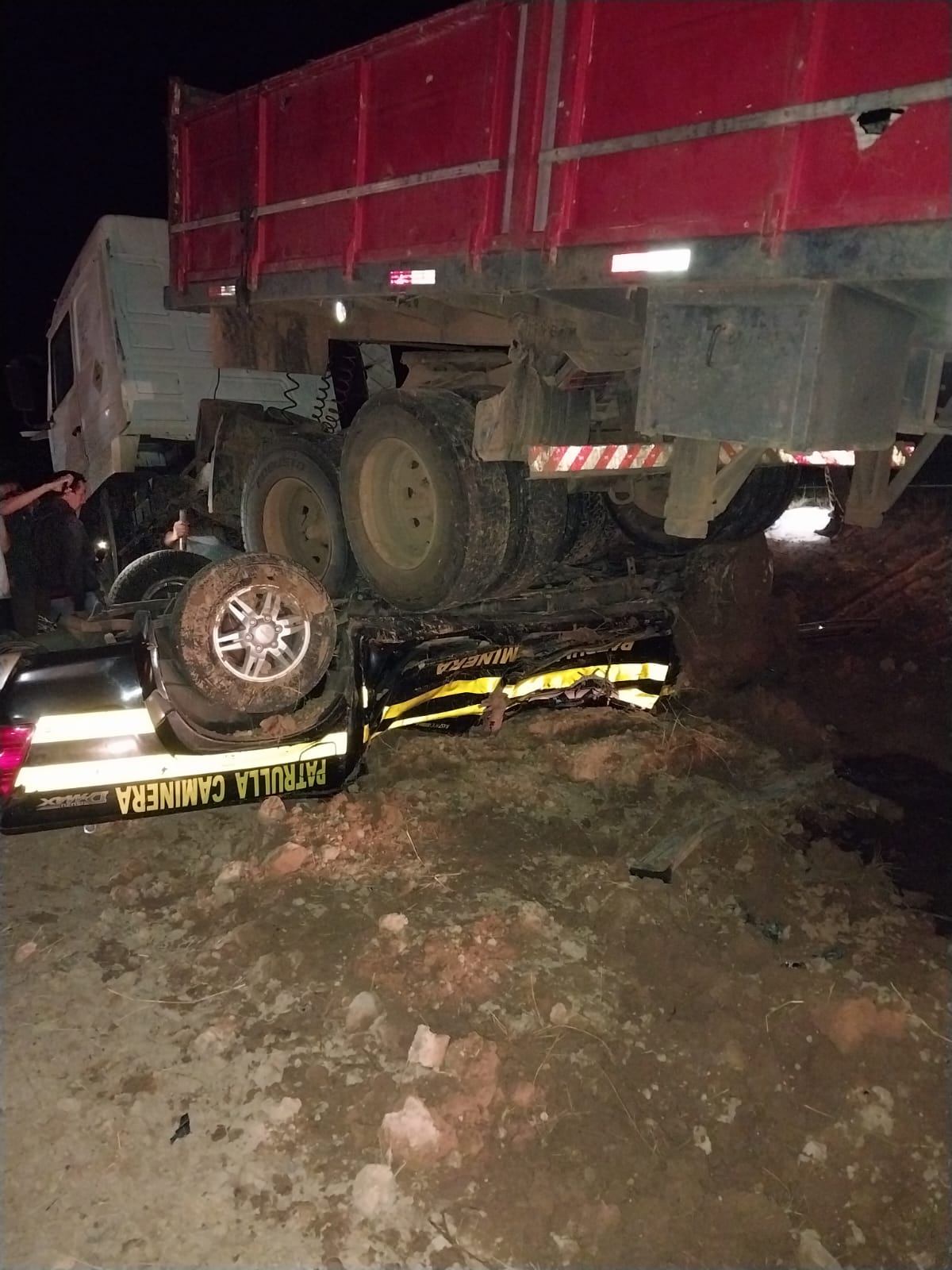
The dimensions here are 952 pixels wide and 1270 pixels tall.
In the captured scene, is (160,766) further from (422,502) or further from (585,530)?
(585,530)

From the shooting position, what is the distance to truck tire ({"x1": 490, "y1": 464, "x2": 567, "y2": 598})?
4398mm

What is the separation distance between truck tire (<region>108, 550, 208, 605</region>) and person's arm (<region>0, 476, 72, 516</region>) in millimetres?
860

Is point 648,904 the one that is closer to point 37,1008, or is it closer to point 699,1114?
point 699,1114

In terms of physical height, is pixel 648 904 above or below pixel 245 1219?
above

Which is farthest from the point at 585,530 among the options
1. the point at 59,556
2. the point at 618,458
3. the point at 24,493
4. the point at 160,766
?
the point at 24,493

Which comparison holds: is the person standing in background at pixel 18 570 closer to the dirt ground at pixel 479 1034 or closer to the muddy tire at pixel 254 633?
the dirt ground at pixel 479 1034

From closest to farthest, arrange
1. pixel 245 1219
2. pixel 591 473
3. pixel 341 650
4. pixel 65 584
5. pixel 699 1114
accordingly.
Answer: pixel 245 1219
pixel 699 1114
pixel 341 650
pixel 591 473
pixel 65 584

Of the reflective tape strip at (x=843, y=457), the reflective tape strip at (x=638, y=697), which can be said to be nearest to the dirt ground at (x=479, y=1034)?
the reflective tape strip at (x=638, y=697)

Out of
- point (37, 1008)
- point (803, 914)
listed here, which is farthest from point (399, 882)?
point (803, 914)

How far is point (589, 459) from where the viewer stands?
13.5 feet

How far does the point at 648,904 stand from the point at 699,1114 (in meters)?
0.88

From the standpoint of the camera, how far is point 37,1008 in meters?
2.82

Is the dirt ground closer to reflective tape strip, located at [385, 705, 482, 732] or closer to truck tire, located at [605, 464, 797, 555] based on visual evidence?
reflective tape strip, located at [385, 705, 482, 732]

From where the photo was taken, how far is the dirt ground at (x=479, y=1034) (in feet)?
7.26
